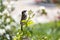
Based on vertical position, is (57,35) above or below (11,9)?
below

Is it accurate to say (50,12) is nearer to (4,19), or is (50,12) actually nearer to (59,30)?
(59,30)

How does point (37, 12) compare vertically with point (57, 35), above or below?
above

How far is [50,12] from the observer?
955 mm

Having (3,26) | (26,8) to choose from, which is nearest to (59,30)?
(26,8)

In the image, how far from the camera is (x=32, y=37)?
931mm

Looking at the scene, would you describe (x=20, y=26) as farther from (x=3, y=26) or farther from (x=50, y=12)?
(x=50, y=12)

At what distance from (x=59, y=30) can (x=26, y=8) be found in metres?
0.26

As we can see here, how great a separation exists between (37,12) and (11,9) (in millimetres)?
172

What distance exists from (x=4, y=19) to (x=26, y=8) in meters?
0.16

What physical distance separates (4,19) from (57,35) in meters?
0.36

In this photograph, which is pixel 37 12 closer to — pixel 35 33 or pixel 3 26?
pixel 35 33

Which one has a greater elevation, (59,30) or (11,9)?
(11,9)

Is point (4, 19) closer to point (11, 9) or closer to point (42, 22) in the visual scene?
point (11, 9)

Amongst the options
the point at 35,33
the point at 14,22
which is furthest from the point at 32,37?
the point at 14,22
